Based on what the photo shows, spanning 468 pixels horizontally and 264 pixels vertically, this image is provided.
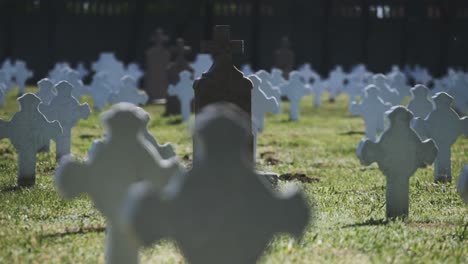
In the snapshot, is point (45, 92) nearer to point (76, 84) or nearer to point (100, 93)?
point (76, 84)

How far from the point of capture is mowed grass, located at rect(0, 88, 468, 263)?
762cm

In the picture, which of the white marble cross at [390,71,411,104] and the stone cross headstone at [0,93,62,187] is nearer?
the stone cross headstone at [0,93,62,187]

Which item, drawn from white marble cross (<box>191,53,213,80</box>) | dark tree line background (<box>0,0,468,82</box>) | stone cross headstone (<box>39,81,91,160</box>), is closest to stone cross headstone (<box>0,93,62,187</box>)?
stone cross headstone (<box>39,81,91,160</box>)

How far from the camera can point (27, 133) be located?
1139 cm

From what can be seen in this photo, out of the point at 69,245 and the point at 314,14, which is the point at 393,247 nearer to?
the point at 69,245

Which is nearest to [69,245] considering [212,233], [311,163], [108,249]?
[108,249]

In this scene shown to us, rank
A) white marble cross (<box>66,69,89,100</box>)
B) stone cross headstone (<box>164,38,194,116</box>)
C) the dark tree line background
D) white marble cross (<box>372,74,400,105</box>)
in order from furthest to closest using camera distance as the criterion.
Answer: the dark tree line background, stone cross headstone (<box>164,38,194,116</box>), white marble cross (<box>66,69,89,100</box>), white marble cross (<box>372,74,400,105</box>)

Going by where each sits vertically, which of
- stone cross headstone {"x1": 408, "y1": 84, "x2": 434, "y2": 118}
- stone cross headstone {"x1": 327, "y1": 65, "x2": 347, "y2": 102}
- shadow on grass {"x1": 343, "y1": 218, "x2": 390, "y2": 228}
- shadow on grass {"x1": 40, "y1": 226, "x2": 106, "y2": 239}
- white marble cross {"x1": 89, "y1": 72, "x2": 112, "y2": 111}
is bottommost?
stone cross headstone {"x1": 327, "y1": 65, "x2": 347, "y2": 102}

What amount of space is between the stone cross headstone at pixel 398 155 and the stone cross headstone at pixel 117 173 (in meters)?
3.28

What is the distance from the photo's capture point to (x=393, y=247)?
8.00 m

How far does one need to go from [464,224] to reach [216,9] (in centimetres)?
4224

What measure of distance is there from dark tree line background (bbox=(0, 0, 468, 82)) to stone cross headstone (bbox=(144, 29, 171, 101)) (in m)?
17.1

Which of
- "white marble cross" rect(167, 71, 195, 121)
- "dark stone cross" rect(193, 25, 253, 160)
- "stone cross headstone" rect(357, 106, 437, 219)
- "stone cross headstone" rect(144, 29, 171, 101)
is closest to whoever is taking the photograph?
"stone cross headstone" rect(357, 106, 437, 219)

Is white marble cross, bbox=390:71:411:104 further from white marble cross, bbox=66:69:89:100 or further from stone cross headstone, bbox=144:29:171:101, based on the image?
white marble cross, bbox=66:69:89:100
